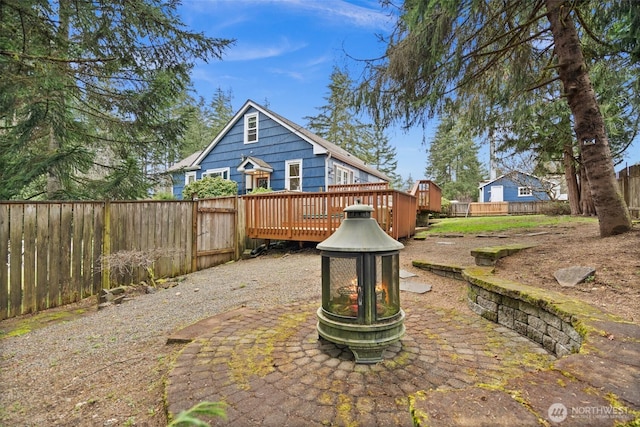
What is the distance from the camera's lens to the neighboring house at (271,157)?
12.4 metres

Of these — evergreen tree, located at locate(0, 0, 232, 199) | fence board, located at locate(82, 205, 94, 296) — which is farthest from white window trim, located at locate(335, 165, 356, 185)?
fence board, located at locate(82, 205, 94, 296)

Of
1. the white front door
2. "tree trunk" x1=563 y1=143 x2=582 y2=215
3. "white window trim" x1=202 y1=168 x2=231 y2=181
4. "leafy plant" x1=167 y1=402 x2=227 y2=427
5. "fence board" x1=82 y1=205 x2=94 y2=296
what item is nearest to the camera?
"leafy plant" x1=167 y1=402 x2=227 y2=427

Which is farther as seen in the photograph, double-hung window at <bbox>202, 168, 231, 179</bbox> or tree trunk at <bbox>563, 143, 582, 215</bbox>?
double-hung window at <bbox>202, 168, 231, 179</bbox>

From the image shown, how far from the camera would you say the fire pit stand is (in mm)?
2150

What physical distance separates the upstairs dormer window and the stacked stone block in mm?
12105

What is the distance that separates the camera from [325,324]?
231 cm

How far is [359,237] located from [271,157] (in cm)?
1163

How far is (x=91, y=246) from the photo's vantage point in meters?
4.94

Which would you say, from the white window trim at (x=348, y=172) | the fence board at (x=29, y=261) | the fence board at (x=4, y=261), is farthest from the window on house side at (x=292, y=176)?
the fence board at (x=4, y=261)

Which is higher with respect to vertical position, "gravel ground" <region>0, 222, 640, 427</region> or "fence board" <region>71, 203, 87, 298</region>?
"fence board" <region>71, 203, 87, 298</region>

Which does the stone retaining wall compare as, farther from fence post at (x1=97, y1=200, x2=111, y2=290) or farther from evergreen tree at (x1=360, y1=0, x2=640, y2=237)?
fence post at (x1=97, y1=200, x2=111, y2=290)

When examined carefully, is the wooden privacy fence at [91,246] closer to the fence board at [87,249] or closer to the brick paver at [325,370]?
the fence board at [87,249]

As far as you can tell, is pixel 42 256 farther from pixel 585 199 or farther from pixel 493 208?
pixel 493 208

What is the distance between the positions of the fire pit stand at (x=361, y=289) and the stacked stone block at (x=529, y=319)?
1198 millimetres
